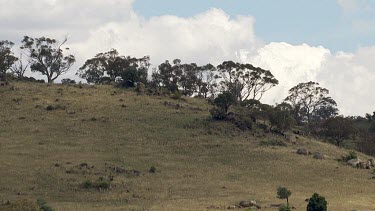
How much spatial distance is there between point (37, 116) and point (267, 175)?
32533mm

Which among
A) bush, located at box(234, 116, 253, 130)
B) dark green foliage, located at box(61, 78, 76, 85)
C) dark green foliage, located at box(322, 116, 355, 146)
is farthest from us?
dark green foliage, located at box(61, 78, 76, 85)

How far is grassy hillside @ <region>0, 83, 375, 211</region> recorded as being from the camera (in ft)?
182

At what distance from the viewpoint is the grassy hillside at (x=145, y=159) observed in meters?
55.6

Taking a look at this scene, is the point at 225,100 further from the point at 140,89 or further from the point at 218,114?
the point at 140,89

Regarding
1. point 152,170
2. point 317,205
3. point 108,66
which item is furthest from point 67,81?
point 317,205

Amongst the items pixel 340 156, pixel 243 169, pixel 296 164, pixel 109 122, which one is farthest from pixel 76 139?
pixel 340 156

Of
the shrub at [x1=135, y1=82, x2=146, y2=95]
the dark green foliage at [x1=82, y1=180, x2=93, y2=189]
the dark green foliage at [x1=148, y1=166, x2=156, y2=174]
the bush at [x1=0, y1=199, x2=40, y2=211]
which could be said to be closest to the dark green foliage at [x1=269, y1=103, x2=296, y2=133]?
the shrub at [x1=135, y1=82, x2=146, y2=95]

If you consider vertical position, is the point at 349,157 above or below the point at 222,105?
below

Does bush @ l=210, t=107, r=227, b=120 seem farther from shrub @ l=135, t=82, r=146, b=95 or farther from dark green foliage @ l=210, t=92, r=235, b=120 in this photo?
shrub @ l=135, t=82, r=146, b=95

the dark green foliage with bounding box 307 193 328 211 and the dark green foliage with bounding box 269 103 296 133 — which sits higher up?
the dark green foliage with bounding box 269 103 296 133

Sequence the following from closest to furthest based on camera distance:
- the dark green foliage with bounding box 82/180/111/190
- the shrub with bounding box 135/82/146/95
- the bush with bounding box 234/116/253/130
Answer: the dark green foliage with bounding box 82/180/111/190 → the bush with bounding box 234/116/253/130 → the shrub with bounding box 135/82/146/95

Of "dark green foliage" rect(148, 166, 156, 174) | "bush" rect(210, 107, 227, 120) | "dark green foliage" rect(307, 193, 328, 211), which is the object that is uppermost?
"bush" rect(210, 107, 227, 120)

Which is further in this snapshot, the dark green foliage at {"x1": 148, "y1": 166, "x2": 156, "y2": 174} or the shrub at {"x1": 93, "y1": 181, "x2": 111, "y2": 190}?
the dark green foliage at {"x1": 148, "y1": 166, "x2": 156, "y2": 174}

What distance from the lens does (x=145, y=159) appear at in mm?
67750
